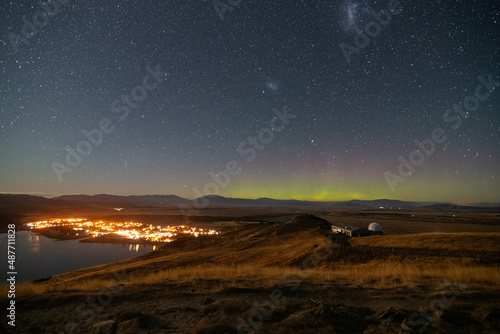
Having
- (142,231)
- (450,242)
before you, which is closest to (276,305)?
(450,242)

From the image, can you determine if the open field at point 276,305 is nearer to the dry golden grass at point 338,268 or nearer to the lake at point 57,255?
the dry golden grass at point 338,268

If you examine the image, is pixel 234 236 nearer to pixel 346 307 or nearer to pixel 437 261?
pixel 437 261

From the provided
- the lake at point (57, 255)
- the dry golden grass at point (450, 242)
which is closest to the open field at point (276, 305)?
the dry golden grass at point (450, 242)

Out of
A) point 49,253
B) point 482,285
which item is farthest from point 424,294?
Answer: point 49,253

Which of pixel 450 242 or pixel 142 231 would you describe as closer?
pixel 450 242

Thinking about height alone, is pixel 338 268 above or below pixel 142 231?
above

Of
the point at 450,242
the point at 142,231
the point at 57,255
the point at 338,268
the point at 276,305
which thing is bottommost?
the point at 142,231

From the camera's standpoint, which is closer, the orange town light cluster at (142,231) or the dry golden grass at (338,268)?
the dry golden grass at (338,268)

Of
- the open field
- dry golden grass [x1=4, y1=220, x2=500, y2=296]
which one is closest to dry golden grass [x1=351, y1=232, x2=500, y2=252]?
dry golden grass [x1=4, y1=220, x2=500, y2=296]

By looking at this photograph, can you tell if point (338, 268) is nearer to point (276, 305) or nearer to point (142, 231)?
point (276, 305)

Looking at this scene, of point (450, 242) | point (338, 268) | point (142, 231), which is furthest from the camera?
point (142, 231)
